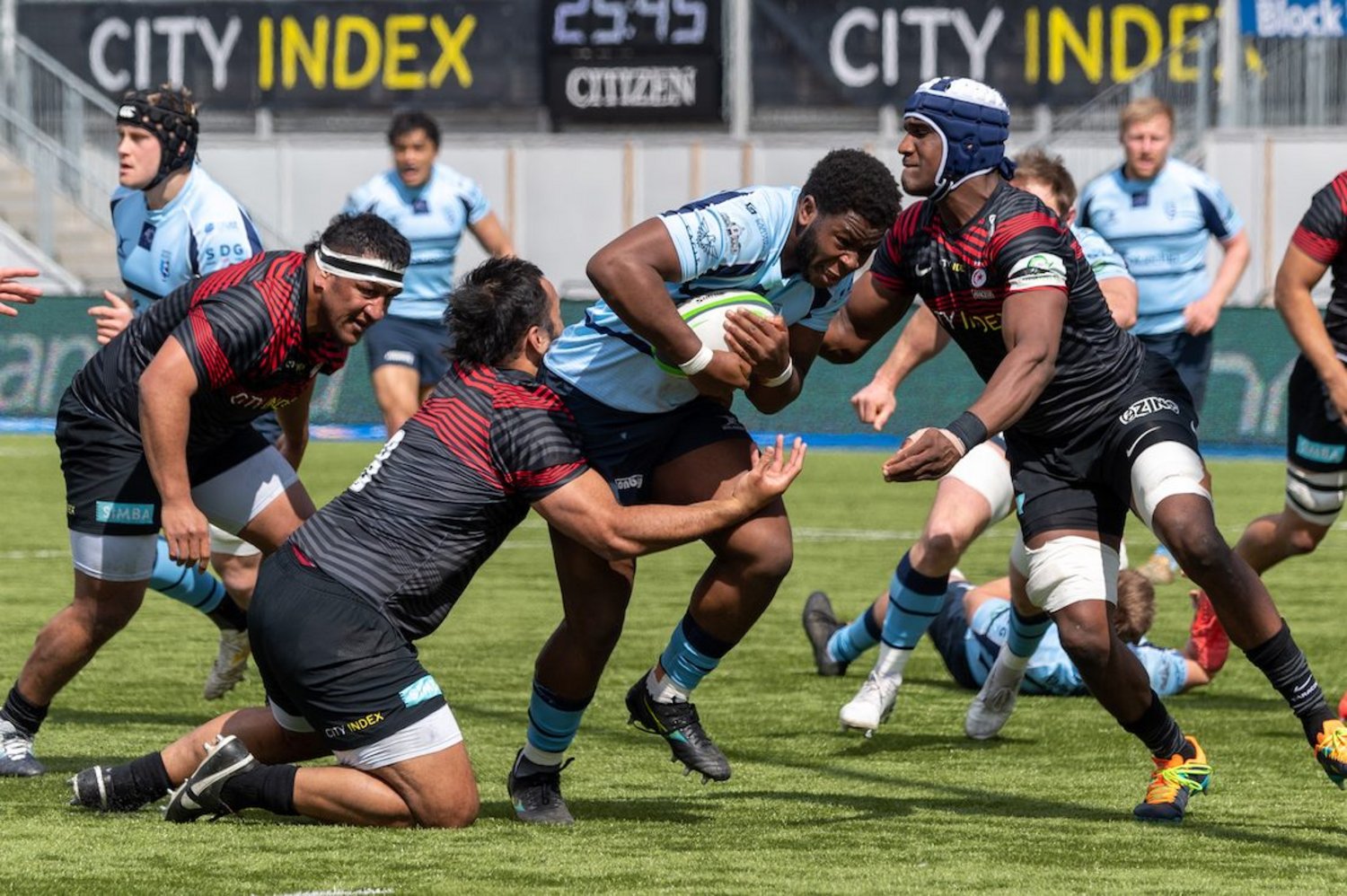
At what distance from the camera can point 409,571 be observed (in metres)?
6.05

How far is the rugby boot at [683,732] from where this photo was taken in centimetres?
645

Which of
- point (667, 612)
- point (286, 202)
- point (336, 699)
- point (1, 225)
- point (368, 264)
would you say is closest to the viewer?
point (336, 699)

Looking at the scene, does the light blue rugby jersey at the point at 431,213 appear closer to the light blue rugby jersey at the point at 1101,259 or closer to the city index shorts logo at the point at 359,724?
the light blue rugby jersey at the point at 1101,259

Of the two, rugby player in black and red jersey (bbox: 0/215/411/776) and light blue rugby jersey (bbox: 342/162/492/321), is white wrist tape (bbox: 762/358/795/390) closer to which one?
rugby player in black and red jersey (bbox: 0/215/411/776)

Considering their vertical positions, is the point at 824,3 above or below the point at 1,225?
above

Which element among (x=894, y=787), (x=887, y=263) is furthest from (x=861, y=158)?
(x=894, y=787)

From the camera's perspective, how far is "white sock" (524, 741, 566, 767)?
6.44 m

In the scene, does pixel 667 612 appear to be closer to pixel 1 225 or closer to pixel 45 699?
pixel 45 699

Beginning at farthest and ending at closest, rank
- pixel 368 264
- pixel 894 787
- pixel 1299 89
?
pixel 1299 89 < pixel 894 787 < pixel 368 264

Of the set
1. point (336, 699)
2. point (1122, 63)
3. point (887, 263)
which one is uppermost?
point (1122, 63)

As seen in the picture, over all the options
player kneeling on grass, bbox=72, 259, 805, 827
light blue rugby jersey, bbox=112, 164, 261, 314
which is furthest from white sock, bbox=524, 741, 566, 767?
light blue rugby jersey, bbox=112, 164, 261, 314

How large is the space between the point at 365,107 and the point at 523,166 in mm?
2587

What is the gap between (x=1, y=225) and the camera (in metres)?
28.7

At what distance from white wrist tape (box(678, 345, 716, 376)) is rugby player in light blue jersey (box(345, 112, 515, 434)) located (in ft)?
23.1
